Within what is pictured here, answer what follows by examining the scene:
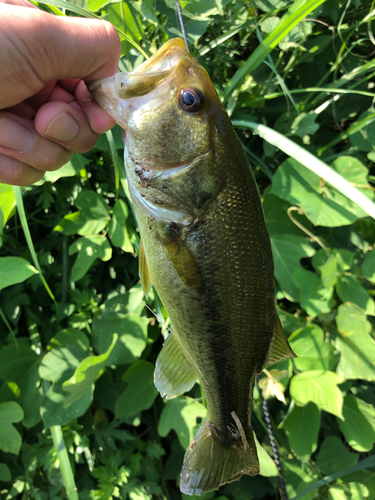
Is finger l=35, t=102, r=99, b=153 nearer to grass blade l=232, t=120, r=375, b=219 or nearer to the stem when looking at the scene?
grass blade l=232, t=120, r=375, b=219

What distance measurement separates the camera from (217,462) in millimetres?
1243

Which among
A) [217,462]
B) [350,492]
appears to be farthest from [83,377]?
[350,492]

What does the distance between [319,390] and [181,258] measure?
1237 mm

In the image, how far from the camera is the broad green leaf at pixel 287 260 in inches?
76.9

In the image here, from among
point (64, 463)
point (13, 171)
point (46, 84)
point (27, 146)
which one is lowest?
point (64, 463)

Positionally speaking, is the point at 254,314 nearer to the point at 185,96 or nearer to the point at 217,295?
the point at 217,295

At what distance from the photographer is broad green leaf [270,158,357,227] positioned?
183 centimetres

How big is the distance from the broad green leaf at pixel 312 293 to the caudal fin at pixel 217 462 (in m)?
0.85

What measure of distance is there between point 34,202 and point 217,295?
162 cm

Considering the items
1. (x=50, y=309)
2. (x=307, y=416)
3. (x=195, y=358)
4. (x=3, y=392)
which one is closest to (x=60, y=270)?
(x=50, y=309)

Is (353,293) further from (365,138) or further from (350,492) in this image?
(350,492)

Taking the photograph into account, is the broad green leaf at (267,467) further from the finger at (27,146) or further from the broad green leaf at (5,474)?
the finger at (27,146)

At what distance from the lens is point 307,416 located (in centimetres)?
184

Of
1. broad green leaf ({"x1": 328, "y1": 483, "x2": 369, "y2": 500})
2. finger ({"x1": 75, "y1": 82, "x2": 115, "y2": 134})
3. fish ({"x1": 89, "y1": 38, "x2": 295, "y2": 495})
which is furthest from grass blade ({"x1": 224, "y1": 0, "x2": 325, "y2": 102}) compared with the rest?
broad green leaf ({"x1": 328, "y1": 483, "x2": 369, "y2": 500})
